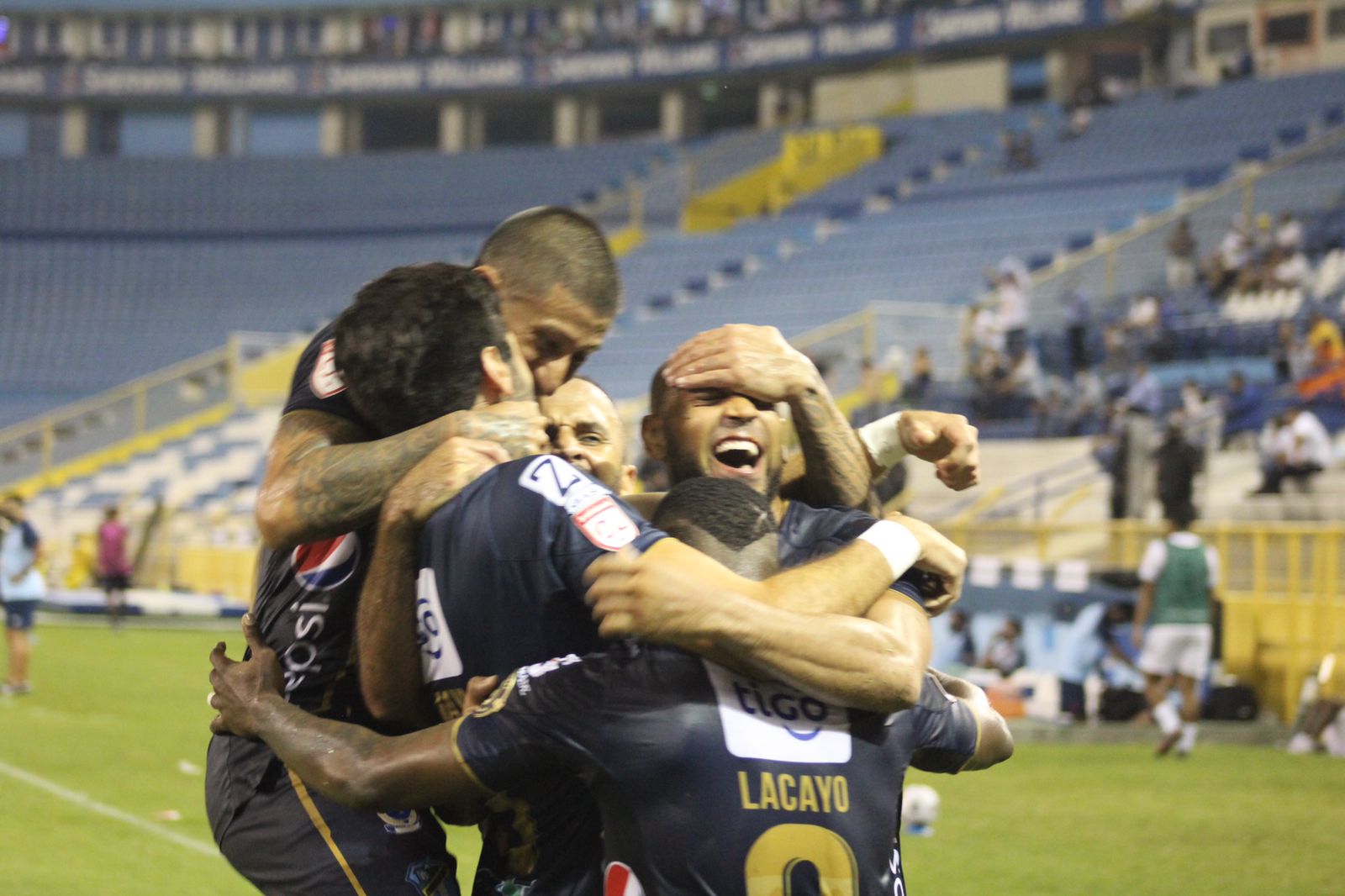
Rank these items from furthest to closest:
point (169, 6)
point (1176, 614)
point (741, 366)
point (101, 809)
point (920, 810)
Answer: point (169, 6) → point (1176, 614) → point (101, 809) → point (920, 810) → point (741, 366)

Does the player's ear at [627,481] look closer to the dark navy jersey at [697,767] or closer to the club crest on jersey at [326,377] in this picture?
the club crest on jersey at [326,377]

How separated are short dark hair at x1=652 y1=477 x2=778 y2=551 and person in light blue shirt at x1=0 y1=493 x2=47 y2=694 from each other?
525 inches

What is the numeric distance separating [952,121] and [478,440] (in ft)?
123

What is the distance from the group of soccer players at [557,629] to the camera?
2.72 metres

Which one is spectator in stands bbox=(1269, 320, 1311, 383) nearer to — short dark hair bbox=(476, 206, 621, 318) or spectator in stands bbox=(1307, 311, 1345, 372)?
spectator in stands bbox=(1307, 311, 1345, 372)

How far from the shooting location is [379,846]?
3297 mm

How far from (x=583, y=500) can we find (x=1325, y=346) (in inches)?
684

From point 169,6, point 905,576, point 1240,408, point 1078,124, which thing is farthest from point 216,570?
point 169,6

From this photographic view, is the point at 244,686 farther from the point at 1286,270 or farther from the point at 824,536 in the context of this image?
the point at 1286,270

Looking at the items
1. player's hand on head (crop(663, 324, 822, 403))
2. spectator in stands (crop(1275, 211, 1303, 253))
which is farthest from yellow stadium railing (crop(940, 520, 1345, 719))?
player's hand on head (crop(663, 324, 822, 403))

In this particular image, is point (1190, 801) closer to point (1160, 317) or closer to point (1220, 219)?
point (1160, 317)

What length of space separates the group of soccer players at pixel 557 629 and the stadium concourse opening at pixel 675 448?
0.01m

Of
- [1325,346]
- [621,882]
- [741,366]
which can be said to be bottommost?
[1325,346]

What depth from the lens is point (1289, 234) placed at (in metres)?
21.8
